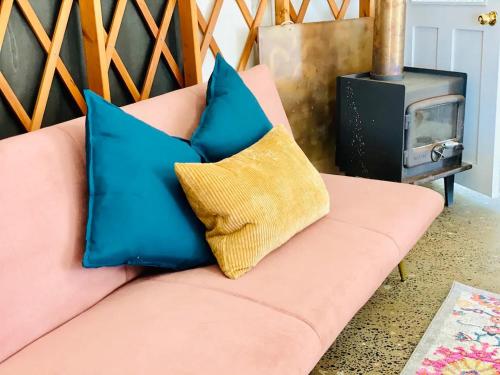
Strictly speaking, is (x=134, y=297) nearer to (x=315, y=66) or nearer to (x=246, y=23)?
(x=246, y=23)

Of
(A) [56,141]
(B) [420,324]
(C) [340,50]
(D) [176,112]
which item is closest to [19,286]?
(A) [56,141]

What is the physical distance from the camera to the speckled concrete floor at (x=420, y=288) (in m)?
1.73

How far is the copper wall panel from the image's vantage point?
2577 millimetres

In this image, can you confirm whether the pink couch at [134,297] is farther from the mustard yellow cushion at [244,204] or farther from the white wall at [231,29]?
the white wall at [231,29]

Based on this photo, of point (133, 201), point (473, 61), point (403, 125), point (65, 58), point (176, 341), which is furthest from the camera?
point (473, 61)

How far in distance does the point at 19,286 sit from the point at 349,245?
84 cm

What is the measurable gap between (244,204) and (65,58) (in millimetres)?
837

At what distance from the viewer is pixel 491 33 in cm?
256

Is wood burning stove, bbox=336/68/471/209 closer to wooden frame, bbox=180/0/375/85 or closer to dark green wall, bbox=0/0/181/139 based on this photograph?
wooden frame, bbox=180/0/375/85

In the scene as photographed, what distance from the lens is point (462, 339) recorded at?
5.85ft

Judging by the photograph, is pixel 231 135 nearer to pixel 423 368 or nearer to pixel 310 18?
Answer: pixel 423 368

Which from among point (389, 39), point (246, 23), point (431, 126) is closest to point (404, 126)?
point (431, 126)

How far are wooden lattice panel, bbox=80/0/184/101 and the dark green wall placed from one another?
0.03 meters

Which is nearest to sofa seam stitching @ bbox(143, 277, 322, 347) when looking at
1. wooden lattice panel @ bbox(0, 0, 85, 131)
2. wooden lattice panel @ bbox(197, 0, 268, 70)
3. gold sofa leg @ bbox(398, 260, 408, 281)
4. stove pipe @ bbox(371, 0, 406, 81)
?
wooden lattice panel @ bbox(0, 0, 85, 131)
